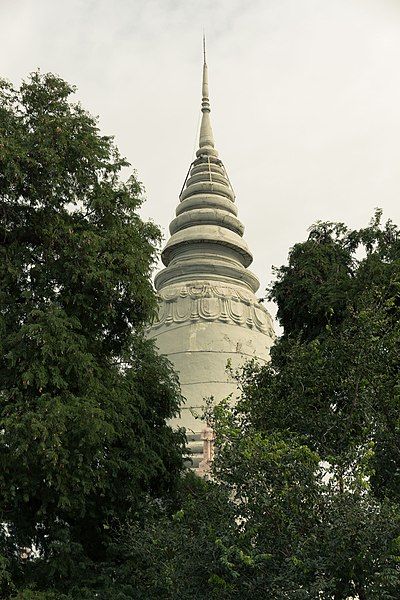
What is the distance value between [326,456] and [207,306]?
16.3m

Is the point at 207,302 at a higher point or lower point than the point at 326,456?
higher

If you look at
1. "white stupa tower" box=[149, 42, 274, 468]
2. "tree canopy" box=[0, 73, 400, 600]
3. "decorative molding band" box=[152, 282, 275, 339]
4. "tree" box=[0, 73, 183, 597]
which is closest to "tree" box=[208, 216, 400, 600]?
"tree canopy" box=[0, 73, 400, 600]

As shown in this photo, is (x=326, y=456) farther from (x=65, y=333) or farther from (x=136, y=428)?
(x=136, y=428)

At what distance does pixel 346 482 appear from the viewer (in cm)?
908

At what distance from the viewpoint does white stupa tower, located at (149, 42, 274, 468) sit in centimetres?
2483

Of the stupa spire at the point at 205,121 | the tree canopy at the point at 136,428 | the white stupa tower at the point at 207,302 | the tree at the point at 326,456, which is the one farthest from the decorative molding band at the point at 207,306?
the tree at the point at 326,456

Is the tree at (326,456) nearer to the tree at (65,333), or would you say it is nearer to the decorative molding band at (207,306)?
the tree at (65,333)

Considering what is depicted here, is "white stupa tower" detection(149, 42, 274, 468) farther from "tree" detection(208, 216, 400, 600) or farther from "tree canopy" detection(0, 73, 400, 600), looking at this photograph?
"tree" detection(208, 216, 400, 600)

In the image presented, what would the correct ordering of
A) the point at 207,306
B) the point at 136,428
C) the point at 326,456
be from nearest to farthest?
the point at 326,456 < the point at 136,428 < the point at 207,306

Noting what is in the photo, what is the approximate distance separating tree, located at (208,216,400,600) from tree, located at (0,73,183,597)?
1755mm

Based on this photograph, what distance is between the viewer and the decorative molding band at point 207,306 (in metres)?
26.0

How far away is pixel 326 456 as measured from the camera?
9.79 metres

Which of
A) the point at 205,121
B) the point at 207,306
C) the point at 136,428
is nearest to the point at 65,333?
the point at 136,428

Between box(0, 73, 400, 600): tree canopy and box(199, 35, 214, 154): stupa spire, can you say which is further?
box(199, 35, 214, 154): stupa spire
